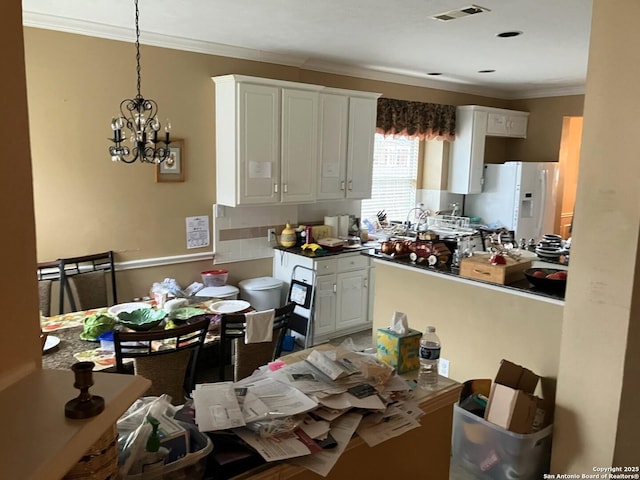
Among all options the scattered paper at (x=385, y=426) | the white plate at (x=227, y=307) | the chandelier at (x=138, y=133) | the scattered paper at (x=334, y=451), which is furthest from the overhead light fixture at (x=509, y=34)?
the scattered paper at (x=334, y=451)

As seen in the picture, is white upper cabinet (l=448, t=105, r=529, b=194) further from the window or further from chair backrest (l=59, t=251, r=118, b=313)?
chair backrest (l=59, t=251, r=118, b=313)

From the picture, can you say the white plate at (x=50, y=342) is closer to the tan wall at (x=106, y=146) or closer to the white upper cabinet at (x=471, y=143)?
the tan wall at (x=106, y=146)

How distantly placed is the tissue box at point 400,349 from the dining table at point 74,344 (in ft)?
4.06

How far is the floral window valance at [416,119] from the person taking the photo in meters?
5.65

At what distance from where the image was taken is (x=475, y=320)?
10.4 ft

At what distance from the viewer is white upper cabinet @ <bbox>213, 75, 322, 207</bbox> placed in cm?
423

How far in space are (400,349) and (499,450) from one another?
42.5 inches

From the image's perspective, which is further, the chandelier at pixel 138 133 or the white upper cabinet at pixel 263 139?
the white upper cabinet at pixel 263 139

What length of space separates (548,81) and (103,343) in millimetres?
5665

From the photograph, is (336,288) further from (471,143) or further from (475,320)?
(471,143)

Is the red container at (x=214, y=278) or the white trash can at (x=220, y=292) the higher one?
the red container at (x=214, y=278)

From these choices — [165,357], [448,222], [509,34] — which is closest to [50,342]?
[165,357]

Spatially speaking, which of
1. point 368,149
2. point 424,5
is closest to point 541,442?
point 424,5

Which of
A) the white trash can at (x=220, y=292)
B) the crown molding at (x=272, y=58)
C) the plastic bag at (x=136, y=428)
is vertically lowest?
the white trash can at (x=220, y=292)
